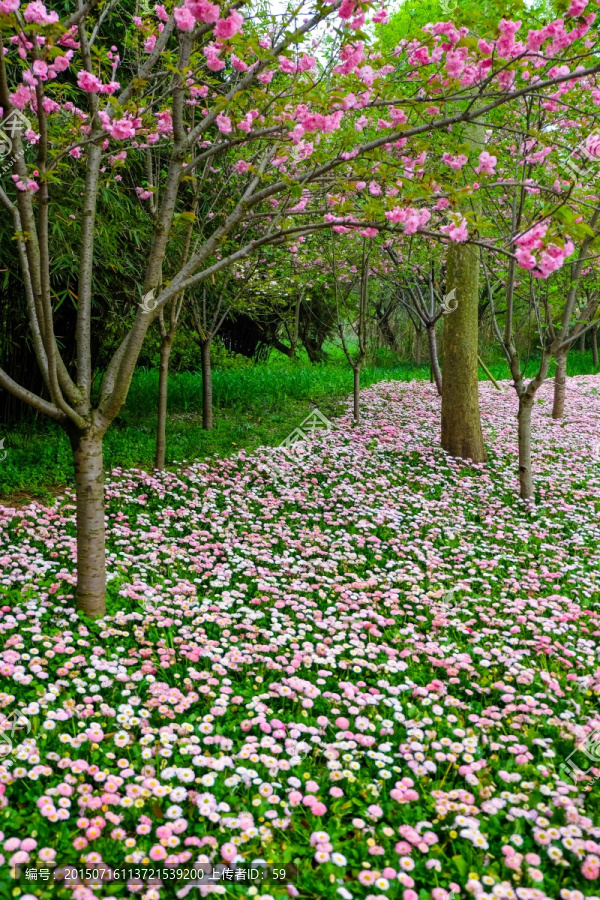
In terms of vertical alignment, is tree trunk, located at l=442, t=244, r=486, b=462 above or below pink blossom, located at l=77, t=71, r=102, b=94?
below

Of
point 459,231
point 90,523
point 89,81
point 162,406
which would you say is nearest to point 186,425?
point 162,406

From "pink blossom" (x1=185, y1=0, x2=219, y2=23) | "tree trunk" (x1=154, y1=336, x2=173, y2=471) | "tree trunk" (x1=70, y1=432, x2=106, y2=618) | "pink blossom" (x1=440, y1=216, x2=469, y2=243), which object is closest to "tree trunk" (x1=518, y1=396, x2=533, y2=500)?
"pink blossom" (x1=440, y1=216, x2=469, y2=243)

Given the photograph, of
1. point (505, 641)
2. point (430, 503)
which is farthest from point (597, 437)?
point (505, 641)

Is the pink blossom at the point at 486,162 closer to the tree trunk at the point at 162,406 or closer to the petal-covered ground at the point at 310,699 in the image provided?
the petal-covered ground at the point at 310,699

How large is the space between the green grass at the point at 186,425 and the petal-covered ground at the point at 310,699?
927 millimetres

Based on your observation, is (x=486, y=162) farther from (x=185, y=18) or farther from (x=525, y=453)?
(x=525, y=453)

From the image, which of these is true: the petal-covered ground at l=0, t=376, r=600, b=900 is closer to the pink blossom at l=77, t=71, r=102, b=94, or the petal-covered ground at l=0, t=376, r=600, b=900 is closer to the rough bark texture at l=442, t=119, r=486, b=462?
the rough bark texture at l=442, t=119, r=486, b=462

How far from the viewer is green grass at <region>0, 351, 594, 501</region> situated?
21.3ft

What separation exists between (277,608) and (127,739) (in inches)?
60.6

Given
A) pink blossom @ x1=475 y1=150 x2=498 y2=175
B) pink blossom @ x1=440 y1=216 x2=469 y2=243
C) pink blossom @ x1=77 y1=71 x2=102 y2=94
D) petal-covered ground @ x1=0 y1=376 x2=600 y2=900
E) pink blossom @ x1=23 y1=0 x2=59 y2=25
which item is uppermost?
pink blossom @ x1=23 y1=0 x2=59 y2=25

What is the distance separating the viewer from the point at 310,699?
3.00 m

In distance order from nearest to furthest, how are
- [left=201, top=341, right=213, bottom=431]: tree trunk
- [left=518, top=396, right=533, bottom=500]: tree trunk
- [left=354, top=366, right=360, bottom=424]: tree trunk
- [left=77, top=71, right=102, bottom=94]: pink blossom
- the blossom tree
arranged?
the blossom tree → [left=77, top=71, right=102, bottom=94]: pink blossom → [left=518, top=396, right=533, bottom=500]: tree trunk → [left=201, top=341, right=213, bottom=431]: tree trunk → [left=354, top=366, right=360, bottom=424]: tree trunk

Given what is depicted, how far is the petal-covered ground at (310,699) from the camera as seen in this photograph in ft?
7.04

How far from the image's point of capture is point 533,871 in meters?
2.06
